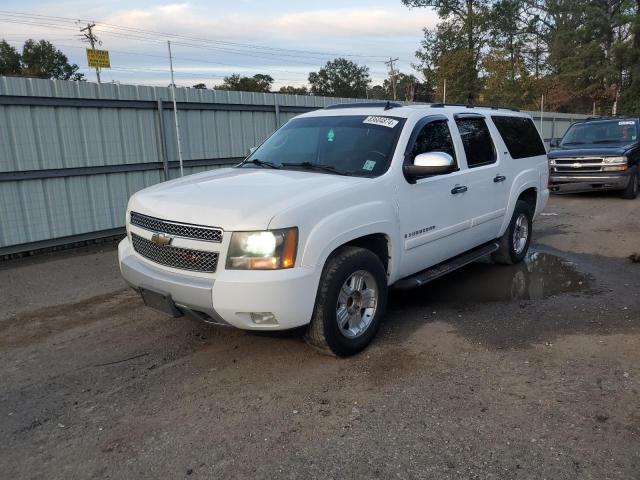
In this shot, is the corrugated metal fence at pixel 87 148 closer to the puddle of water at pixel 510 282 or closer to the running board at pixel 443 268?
the puddle of water at pixel 510 282

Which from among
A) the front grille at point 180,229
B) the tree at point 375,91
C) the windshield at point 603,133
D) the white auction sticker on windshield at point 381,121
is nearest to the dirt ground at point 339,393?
the front grille at point 180,229

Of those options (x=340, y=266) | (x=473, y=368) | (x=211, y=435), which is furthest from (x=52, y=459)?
(x=473, y=368)

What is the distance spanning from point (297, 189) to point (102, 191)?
19.0ft

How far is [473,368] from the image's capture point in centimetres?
394

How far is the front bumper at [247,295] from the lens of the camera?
3.48m

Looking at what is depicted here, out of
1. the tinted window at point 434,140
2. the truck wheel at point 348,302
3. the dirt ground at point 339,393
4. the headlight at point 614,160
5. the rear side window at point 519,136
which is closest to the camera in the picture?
the dirt ground at point 339,393

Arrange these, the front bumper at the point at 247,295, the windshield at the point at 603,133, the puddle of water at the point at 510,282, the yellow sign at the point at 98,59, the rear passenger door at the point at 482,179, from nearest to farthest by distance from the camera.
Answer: the front bumper at the point at 247,295 → the rear passenger door at the point at 482,179 → the puddle of water at the point at 510,282 → the windshield at the point at 603,133 → the yellow sign at the point at 98,59

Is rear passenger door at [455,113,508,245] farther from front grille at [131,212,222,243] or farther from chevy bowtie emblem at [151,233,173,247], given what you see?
chevy bowtie emblem at [151,233,173,247]

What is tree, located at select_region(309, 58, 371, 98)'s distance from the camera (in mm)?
95125

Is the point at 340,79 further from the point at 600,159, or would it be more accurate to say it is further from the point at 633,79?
the point at 600,159

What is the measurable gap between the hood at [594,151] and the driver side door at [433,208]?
8390 mm

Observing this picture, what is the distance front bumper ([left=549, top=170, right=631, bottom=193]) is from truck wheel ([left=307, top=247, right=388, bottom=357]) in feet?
32.9

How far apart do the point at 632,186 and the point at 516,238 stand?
7284 mm

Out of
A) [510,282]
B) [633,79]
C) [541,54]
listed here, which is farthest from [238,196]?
[541,54]
